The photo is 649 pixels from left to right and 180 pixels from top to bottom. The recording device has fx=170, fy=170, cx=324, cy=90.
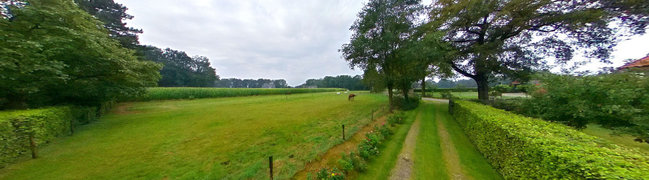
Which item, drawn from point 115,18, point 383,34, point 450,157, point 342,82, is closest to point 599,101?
point 450,157

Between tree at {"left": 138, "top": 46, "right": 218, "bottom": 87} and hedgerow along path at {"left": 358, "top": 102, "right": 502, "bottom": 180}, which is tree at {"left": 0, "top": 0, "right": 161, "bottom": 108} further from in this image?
tree at {"left": 138, "top": 46, "right": 218, "bottom": 87}

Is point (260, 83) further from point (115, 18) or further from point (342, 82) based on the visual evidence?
point (115, 18)

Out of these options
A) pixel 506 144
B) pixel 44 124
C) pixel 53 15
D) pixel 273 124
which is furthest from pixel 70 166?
pixel 506 144

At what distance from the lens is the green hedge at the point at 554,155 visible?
2414 mm

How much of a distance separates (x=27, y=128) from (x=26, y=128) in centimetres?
4

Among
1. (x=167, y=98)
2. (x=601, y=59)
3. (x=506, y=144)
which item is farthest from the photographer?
(x=167, y=98)

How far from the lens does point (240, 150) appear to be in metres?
6.45

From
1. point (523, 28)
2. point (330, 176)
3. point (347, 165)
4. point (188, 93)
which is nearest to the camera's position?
point (330, 176)

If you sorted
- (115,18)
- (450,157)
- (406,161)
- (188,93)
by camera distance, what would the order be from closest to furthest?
1. (406,161)
2. (450,157)
3. (115,18)
4. (188,93)

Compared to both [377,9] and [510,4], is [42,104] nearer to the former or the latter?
[377,9]

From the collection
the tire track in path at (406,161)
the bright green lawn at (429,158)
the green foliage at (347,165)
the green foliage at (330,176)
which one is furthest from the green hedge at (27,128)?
the bright green lawn at (429,158)

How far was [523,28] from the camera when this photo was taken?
11984 millimetres

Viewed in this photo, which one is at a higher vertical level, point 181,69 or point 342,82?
point 181,69

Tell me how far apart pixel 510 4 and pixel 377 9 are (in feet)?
27.1
